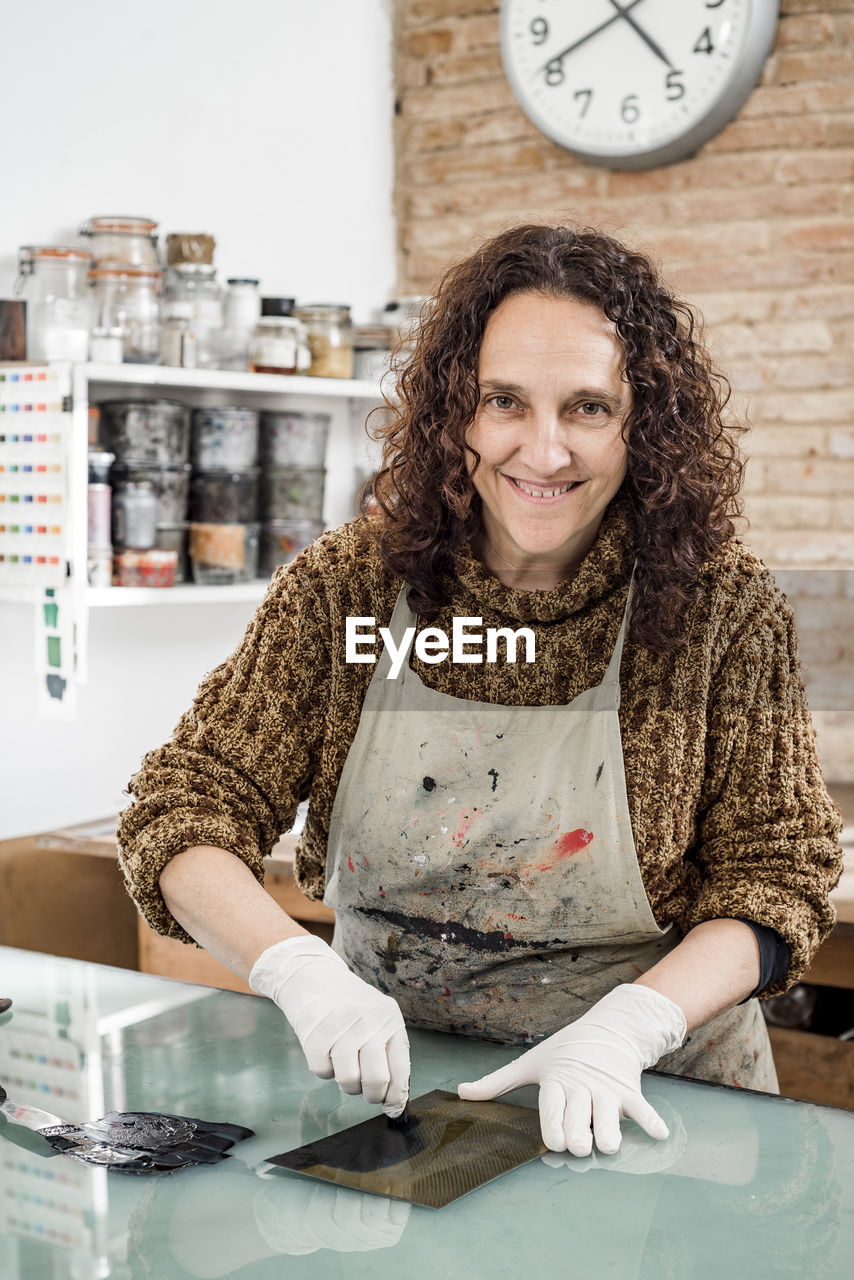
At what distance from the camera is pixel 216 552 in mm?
2502

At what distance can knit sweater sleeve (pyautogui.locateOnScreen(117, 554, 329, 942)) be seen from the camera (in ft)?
4.67

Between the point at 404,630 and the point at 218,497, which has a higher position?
the point at 218,497

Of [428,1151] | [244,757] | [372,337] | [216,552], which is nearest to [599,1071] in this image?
[428,1151]

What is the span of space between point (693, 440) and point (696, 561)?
14 centimetres

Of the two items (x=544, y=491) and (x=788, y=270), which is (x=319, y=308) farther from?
(x=544, y=491)

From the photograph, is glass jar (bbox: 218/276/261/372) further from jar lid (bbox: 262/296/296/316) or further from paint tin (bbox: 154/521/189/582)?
paint tin (bbox: 154/521/189/582)

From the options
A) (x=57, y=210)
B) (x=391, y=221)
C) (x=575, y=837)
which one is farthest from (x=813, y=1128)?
(x=391, y=221)

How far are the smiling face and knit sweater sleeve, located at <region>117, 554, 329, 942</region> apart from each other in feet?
0.89

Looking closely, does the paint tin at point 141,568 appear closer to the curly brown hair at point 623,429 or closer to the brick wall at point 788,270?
the curly brown hair at point 623,429

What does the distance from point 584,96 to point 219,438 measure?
1.13 m

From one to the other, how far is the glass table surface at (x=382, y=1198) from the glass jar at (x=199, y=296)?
1502 mm

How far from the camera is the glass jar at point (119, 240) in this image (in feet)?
7.64

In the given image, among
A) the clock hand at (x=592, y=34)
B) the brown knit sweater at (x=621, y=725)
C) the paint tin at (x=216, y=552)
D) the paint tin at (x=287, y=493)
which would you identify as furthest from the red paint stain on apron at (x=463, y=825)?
the clock hand at (x=592, y=34)

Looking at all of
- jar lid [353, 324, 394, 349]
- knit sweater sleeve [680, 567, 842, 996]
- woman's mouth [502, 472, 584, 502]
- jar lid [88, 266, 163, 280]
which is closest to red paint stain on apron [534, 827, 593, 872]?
knit sweater sleeve [680, 567, 842, 996]
